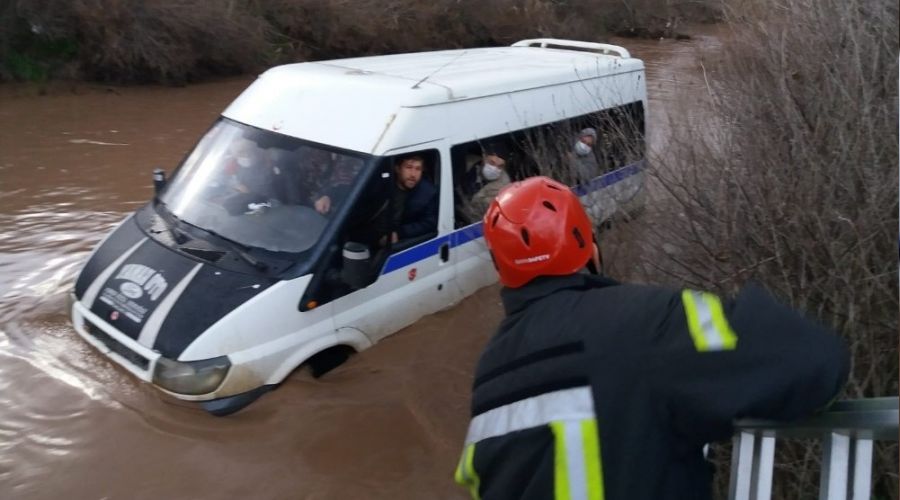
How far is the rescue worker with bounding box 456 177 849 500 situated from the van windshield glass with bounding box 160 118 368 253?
2.83m

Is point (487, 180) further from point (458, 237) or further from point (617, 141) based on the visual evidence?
point (617, 141)

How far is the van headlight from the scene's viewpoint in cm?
422

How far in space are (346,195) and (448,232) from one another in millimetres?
934

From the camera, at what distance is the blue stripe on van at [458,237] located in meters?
4.94

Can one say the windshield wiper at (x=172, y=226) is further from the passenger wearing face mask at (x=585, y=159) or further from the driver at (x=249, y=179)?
the passenger wearing face mask at (x=585, y=159)

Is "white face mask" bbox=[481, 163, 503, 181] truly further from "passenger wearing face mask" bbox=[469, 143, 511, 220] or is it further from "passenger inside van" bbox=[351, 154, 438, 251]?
"passenger inside van" bbox=[351, 154, 438, 251]

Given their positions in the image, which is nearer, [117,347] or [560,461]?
[560,461]

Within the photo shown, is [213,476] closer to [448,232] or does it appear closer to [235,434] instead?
[235,434]

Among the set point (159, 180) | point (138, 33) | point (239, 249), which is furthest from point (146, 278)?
point (138, 33)

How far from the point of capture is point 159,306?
14.5 ft

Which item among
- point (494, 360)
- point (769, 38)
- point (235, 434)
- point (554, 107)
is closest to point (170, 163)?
point (554, 107)

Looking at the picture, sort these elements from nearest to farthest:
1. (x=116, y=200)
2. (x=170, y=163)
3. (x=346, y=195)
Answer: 1. (x=346, y=195)
2. (x=116, y=200)
3. (x=170, y=163)

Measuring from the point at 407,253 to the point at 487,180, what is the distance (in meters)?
0.89

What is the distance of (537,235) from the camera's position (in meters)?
1.96
